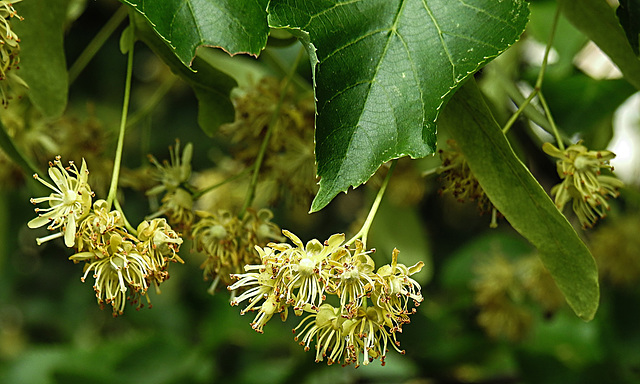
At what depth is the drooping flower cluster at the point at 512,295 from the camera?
106cm

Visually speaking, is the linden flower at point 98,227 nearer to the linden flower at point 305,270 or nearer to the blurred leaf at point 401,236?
the linden flower at point 305,270

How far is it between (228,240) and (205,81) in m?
0.15

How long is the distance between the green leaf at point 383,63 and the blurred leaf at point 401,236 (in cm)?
54

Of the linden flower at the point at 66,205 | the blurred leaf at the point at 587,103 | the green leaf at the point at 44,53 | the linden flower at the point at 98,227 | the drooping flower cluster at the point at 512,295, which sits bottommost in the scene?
the drooping flower cluster at the point at 512,295

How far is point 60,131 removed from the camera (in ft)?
2.69

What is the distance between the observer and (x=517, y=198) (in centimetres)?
51

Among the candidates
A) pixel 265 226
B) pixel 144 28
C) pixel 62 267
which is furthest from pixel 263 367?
pixel 62 267

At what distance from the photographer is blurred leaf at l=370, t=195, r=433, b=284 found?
40.1 inches

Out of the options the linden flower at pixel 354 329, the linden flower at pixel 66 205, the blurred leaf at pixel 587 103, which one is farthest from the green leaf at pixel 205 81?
the blurred leaf at pixel 587 103

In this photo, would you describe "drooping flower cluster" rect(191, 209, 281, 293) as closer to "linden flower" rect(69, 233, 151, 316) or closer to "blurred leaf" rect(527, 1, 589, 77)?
"linden flower" rect(69, 233, 151, 316)

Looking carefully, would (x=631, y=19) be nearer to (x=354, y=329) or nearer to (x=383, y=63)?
(x=383, y=63)

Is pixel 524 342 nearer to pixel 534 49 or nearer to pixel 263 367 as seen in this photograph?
pixel 263 367

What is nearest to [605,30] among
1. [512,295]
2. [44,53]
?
[44,53]

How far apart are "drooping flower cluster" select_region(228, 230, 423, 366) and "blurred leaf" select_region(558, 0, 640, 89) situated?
269 millimetres
